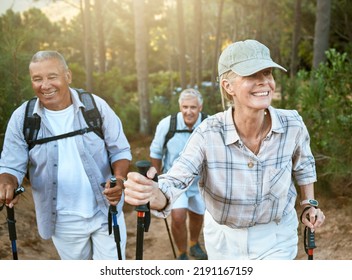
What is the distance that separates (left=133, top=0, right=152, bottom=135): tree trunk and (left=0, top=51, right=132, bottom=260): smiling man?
4.32 metres

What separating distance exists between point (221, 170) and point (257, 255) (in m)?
0.38

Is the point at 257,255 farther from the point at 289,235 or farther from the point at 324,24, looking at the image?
the point at 324,24

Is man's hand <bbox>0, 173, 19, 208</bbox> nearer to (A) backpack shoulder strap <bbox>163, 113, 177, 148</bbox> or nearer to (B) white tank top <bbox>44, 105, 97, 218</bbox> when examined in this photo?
(B) white tank top <bbox>44, 105, 97, 218</bbox>

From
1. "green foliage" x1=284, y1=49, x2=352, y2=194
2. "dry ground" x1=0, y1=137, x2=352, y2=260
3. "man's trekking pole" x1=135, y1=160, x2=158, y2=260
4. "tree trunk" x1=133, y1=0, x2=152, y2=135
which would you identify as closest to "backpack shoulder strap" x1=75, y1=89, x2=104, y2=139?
"man's trekking pole" x1=135, y1=160, x2=158, y2=260

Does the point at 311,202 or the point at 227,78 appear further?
the point at 311,202

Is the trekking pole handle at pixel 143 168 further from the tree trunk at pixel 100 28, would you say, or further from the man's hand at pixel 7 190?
the tree trunk at pixel 100 28

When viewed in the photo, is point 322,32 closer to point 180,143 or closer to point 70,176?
point 180,143

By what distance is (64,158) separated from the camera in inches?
85.4

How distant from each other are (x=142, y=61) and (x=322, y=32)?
107 inches

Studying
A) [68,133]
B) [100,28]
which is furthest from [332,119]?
[100,28]

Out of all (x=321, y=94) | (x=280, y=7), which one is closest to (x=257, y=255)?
(x=321, y=94)

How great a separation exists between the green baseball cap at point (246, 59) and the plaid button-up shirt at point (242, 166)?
0.19 metres

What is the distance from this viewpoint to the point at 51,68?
7.11 feet

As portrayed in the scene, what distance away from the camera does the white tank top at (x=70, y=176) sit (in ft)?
7.11
